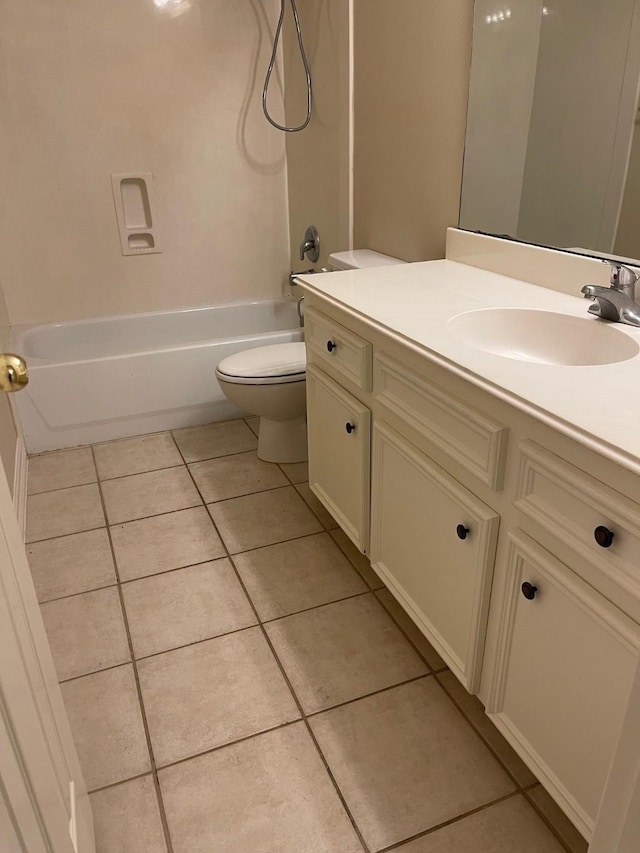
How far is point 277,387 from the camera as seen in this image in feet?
7.72

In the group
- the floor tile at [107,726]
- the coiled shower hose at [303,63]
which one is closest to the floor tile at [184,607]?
the floor tile at [107,726]

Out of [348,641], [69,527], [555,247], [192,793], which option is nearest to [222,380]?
[69,527]

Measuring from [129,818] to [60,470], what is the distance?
5.22ft

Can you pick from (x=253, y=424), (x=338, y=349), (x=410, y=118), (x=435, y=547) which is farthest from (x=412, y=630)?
(x=410, y=118)

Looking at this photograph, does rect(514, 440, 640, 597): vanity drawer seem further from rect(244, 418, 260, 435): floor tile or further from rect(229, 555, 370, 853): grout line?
rect(244, 418, 260, 435): floor tile

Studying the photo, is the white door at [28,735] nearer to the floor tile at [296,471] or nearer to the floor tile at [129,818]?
the floor tile at [129,818]

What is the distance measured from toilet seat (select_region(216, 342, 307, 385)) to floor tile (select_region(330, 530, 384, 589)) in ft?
2.01

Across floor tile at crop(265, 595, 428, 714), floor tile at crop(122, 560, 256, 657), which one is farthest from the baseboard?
floor tile at crop(265, 595, 428, 714)

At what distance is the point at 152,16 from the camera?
2.76 m

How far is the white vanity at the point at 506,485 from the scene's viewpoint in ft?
3.01

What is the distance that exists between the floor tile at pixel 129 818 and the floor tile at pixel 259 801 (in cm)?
3

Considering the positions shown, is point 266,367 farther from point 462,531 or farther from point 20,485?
point 462,531

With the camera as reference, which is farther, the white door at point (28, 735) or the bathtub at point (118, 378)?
the bathtub at point (118, 378)

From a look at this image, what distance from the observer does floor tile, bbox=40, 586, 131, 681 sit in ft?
5.35
